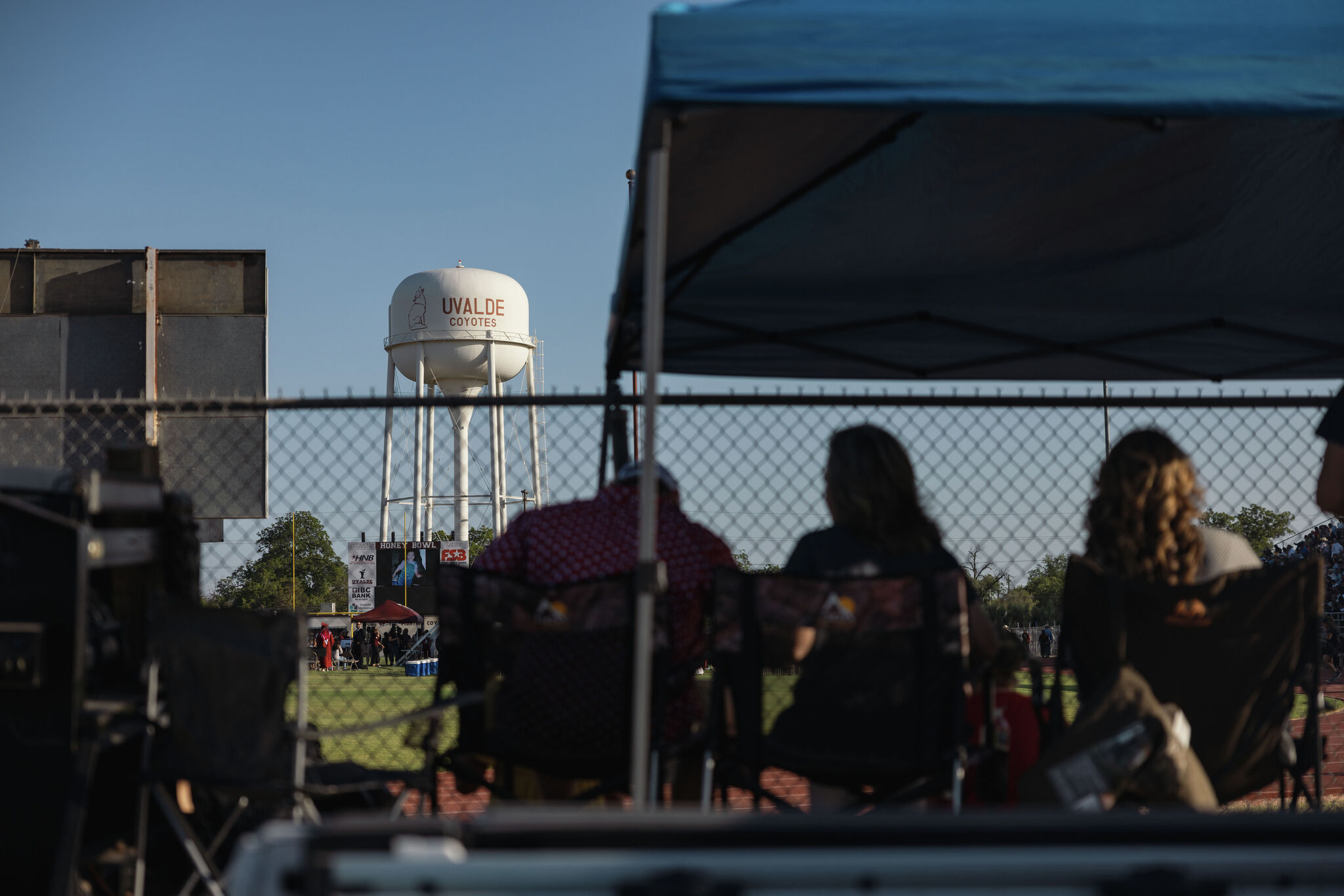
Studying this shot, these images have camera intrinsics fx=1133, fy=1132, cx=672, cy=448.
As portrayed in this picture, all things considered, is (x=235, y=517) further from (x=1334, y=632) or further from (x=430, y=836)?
(x=1334, y=632)

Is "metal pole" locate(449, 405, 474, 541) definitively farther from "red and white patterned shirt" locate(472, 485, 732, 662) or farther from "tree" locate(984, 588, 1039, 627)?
"red and white patterned shirt" locate(472, 485, 732, 662)

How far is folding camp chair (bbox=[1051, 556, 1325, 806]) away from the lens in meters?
2.93

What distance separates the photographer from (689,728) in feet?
11.8

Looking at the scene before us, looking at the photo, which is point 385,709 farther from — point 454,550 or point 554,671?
point 454,550

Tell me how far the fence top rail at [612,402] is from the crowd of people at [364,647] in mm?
29418

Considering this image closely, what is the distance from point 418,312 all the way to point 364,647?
40.3 feet

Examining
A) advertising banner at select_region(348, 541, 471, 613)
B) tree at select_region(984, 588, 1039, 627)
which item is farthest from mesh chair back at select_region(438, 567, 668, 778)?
advertising banner at select_region(348, 541, 471, 613)

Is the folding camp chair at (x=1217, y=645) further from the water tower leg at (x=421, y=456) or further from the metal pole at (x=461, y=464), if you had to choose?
the metal pole at (x=461, y=464)

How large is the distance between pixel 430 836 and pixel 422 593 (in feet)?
147

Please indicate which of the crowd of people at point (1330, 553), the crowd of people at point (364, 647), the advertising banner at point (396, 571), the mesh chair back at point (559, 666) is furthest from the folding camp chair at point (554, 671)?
the advertising banner at point (396, 571)

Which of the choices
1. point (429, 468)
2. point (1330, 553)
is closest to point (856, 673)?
point (1330, 553)

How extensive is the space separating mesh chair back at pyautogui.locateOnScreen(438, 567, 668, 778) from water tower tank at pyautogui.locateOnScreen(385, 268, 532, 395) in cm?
3823

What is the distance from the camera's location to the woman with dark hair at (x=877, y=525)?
10.8 feet

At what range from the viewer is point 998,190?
4.06m
